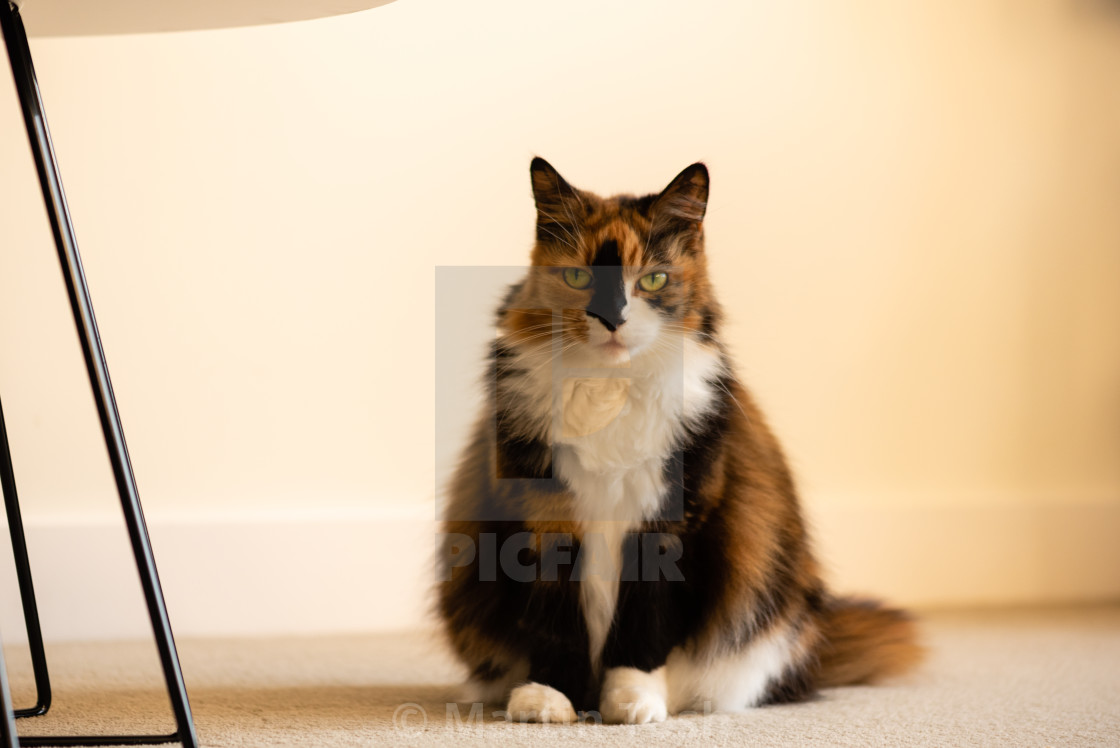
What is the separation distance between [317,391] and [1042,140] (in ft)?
5.28

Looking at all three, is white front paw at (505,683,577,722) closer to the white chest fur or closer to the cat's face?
the white chest fur

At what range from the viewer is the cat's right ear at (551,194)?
42.6 inches

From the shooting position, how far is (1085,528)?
6.59ft

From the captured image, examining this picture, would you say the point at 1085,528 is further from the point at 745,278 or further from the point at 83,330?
the point at 83,330

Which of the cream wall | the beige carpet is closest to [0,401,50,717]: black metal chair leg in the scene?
the beige carpet

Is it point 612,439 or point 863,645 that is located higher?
point 612,439

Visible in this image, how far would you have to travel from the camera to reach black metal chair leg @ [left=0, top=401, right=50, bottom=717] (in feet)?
3.63

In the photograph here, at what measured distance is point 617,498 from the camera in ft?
3.47

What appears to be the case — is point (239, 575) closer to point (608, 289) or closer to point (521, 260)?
point (521, 260)

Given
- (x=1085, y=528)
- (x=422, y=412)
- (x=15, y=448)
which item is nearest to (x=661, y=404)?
(x=422, y=412)

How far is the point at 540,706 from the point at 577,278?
0.48 meters

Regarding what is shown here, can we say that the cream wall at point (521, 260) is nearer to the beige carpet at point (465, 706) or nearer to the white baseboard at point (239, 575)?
the white baseboard at point (239, 575)

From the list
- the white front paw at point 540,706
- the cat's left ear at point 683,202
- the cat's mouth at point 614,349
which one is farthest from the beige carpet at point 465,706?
the cat's left ear at point 683,202

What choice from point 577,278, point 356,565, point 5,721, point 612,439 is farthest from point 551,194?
point 356,565
